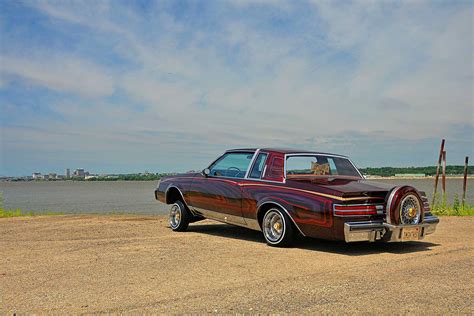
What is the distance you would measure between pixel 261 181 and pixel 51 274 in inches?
143

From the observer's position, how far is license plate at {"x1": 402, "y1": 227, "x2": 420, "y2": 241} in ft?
24.8

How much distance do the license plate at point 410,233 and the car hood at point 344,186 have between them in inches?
23.4

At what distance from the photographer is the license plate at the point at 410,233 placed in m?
7.56

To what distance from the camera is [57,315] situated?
454 centimetres

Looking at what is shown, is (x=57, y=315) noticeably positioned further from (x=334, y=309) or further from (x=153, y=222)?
(x=153, y=222)

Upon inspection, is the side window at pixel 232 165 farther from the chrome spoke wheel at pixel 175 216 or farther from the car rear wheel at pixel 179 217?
the chrome spoke wheel at pixel 175 216

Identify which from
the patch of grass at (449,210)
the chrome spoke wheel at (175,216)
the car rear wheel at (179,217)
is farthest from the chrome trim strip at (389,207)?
the patch of grass at (449,210)

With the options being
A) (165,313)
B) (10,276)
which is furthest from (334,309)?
(10,276)

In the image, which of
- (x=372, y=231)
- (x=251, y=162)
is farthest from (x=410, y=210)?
(x=251, y=162)

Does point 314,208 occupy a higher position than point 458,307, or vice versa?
point 314,208

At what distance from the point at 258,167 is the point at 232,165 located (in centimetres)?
73

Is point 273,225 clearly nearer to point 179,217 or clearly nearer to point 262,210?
point 262,210

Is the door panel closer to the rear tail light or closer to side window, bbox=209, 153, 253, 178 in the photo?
side window, bbox=209, 153, 253, 178

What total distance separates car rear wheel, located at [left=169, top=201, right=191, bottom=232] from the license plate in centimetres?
425
